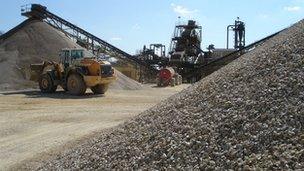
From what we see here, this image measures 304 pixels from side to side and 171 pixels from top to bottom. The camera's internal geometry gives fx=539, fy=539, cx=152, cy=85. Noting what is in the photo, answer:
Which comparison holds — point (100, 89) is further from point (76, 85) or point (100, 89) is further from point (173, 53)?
point (173, 53)

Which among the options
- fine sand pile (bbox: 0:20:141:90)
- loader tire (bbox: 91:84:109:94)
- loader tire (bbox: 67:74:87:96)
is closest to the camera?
loader tire (bbox: 67:74:87:96)

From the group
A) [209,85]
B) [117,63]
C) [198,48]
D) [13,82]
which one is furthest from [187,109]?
[198,48]

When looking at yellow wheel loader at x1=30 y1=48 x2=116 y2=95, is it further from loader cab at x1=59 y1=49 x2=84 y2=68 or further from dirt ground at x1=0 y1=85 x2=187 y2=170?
dirt ground at x1=0 y1=85 x2=187 y2=170

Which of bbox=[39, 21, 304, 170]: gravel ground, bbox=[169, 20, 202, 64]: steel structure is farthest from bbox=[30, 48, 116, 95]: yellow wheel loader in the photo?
bbox=[169, 20, 202, 64]: steel structure

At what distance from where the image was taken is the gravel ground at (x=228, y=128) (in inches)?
246

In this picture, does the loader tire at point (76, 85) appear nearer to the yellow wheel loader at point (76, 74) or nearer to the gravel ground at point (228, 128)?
the yellow wheel loader at point (76, 74)

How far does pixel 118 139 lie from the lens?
360 inches

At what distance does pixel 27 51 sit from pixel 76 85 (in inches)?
485

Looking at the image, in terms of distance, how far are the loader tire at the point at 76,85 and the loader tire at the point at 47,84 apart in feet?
4.54

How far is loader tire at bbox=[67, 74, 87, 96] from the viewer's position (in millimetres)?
28203

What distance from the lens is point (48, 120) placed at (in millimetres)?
17734

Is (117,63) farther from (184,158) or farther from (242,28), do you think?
(184,158)

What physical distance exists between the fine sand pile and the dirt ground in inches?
314

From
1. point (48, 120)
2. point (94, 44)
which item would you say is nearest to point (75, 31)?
point (94, 44)
